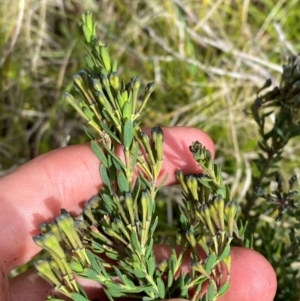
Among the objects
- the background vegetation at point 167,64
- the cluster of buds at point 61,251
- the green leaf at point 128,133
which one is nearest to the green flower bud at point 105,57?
the green leaf at point 128,133

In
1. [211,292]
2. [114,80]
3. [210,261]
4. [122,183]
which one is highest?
[114,80]

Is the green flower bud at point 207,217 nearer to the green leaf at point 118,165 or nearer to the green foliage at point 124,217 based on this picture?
the green foliage at point 124,217

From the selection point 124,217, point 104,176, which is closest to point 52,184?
point 104,176

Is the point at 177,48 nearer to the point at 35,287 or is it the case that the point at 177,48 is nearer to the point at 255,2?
the point at 255,2

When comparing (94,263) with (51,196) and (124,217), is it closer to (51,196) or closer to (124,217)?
(124,217)

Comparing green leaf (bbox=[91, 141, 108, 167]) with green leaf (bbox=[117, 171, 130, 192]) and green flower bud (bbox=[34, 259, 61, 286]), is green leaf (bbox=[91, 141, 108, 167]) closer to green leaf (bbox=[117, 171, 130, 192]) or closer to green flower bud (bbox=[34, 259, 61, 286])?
green leaf (bbox=[117, 171, 130, 192])

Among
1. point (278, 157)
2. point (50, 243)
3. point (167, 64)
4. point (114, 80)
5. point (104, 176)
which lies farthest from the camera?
point (167, 64)

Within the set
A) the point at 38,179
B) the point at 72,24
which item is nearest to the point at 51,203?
the point at 38,179
